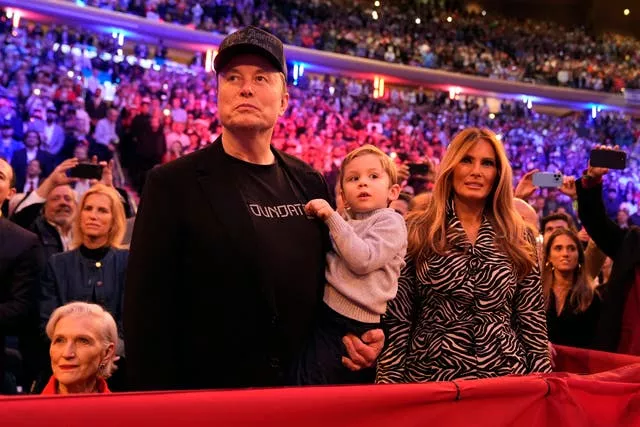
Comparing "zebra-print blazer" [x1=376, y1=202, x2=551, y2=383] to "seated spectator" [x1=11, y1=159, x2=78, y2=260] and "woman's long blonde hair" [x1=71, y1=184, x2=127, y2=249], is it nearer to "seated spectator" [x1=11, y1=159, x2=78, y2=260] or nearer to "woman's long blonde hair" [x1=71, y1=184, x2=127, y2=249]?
"woman's long blonde hair" [x1=71, y1=184, x2=127, y2=249]

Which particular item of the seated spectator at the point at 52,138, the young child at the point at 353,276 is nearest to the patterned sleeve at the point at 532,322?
the young child at the point at 353,276

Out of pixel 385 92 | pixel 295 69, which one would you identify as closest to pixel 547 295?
pixel 295 69

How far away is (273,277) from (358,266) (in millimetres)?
272

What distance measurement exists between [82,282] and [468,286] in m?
1.80

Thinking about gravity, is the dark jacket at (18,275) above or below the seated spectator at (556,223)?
below

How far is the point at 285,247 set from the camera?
1.75 metres

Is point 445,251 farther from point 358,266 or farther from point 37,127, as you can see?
point 37,127

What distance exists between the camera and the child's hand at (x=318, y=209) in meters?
1.84

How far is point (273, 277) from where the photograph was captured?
1.71 meters

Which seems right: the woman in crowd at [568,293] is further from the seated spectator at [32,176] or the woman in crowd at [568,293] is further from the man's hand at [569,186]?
the seated spectator at [32,176]

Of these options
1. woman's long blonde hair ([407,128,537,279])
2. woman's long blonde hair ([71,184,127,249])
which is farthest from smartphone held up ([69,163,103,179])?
woman's long blonde hair ([407,128,537,279])

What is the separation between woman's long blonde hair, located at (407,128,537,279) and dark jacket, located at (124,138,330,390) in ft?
2.44

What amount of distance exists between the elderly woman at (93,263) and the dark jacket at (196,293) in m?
1.62

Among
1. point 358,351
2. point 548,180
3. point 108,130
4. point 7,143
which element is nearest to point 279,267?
point 358,351
